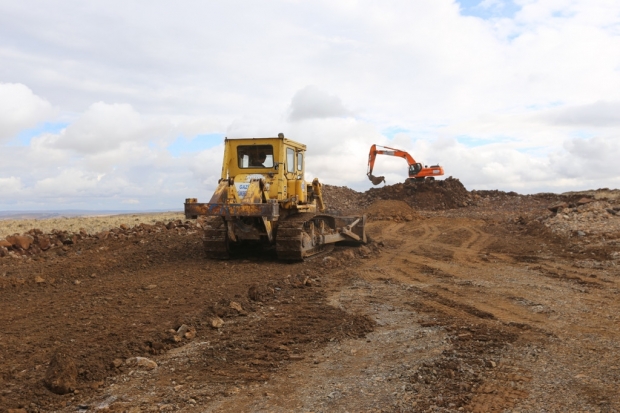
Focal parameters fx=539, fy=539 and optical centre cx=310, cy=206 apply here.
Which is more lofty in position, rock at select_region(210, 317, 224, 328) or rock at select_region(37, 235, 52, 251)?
rock at select_region(37, 235, 52, 251)

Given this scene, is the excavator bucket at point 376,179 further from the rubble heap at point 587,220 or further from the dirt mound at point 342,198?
the rubble heap at point 587,220

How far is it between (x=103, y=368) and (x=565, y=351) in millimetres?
4894

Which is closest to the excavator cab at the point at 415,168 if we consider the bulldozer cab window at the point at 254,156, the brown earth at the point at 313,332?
the brown earth at the point at 313,332

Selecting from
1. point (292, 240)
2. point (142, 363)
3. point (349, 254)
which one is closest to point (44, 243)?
point (292, 240)

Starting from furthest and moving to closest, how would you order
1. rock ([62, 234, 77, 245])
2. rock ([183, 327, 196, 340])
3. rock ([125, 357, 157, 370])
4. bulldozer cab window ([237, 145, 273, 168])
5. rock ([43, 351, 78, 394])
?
rock ([62, 234, 77, 245]) → bulldozer cab window ([237, 145, 273, 168]) → rock ([183, 327, 196, 340]) → rock ([125, 357, 157, 370]) → rock ([43, 351, 78, 394])

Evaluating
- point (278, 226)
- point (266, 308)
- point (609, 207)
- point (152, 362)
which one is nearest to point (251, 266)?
point (278, 226)

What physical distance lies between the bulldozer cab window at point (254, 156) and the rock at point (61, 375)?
8130 millimetres

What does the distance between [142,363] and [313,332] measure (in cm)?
215

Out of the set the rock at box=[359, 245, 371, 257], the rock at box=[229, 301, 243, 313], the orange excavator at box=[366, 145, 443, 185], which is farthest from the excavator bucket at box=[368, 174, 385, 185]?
the rock at box=[229, 301, 243, 313]

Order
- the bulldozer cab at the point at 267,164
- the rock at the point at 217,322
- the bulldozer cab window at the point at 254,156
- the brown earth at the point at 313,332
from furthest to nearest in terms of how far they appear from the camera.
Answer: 1. the bulldozer cab window at the point at 254,156
2. the bulldozer cab at the point at 267,164
3. the rock at the point at 217,322
4. the brown earth at the point at 313,332

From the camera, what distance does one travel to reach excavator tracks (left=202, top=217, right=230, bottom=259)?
40.4ft

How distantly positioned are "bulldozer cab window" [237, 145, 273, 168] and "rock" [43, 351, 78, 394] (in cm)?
813

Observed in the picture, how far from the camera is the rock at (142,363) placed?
5.71 metres

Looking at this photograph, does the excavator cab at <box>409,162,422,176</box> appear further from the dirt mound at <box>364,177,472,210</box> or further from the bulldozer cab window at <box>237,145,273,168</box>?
the bulldozer cab window at <box>237,145,273,168</box>
